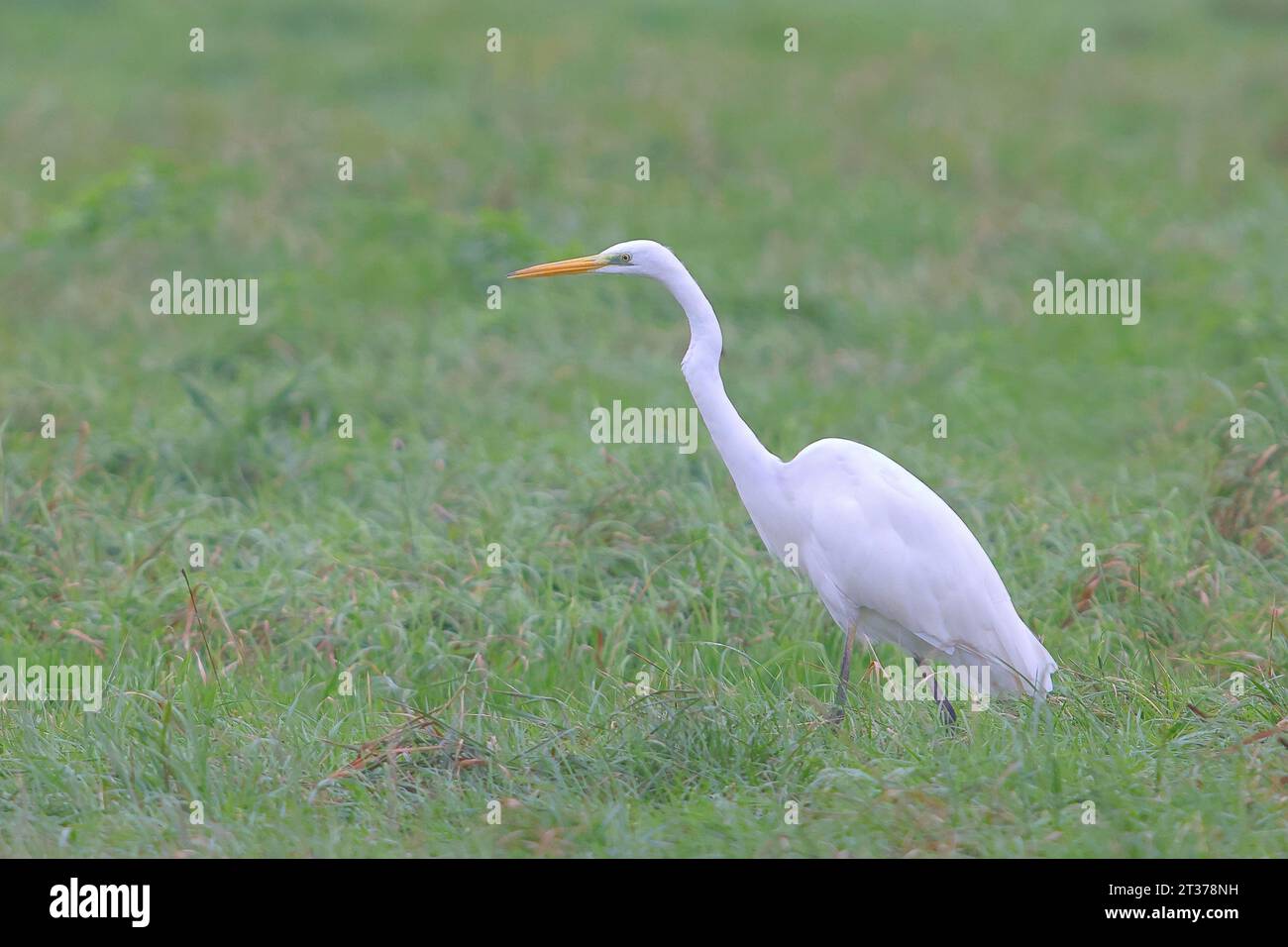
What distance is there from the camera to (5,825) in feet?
A: 13.5

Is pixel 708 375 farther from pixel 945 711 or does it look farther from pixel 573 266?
pixel 945 711

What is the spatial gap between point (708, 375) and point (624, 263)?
1.55 feet

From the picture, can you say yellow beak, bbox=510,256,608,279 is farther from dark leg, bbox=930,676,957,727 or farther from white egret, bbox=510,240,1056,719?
dark leg, bbox=930,676,957,727

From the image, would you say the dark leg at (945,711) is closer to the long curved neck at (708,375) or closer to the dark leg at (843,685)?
the dark leg at (843,685)

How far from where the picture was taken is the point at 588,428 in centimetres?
763

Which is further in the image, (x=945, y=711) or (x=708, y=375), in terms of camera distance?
(x=708, y=375)

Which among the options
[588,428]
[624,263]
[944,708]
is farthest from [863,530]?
[588,428]

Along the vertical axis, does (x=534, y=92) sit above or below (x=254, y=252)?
above

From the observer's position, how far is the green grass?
4.30m

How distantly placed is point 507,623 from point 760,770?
1.48 meters

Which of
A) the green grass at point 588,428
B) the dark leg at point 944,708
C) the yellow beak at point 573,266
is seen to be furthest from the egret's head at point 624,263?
the dark leg at point 944,708

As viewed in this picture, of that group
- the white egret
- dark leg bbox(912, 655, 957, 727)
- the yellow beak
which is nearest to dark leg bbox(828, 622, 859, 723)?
the white egret

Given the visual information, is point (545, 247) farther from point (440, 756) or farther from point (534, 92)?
point (440, 756)
